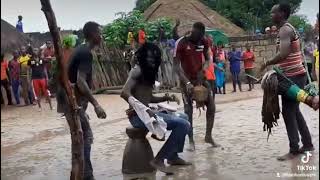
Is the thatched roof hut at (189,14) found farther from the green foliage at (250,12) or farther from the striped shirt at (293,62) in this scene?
the striped shirt at (293,62)

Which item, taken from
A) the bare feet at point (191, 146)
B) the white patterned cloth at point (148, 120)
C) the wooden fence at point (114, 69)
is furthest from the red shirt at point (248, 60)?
the white patterned cloth at point (148, 120)

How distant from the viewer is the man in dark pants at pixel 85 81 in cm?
611

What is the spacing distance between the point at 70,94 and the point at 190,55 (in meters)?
2.72

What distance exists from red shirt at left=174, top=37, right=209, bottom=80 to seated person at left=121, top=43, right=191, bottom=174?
4.46 ft

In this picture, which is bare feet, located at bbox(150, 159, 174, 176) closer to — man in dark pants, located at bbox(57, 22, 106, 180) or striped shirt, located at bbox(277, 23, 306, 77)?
man in dark pants, located at bbox(57, 22, 106, 180)

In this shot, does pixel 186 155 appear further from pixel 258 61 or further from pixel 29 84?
pixel 258 61

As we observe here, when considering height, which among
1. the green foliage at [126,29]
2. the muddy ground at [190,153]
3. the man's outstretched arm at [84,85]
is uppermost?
the green foliage at [126,29]

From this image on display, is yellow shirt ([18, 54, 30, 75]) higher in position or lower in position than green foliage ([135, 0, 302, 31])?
lower

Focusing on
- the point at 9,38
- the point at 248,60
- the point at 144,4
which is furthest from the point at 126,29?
the point at 144,4

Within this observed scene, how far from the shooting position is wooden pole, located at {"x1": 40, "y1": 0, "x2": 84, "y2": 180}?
5.47m

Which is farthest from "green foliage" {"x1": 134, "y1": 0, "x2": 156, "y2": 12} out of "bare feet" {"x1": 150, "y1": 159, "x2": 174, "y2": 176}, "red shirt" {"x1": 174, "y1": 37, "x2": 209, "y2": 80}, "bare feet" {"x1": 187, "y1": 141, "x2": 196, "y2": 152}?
"bare feet" {"x1": 150, "y1": 159, "x2": 174, "y2": 176}

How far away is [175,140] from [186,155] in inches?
40.0

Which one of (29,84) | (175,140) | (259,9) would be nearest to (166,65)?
(29,84)

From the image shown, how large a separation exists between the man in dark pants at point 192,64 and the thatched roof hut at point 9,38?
3403mm
